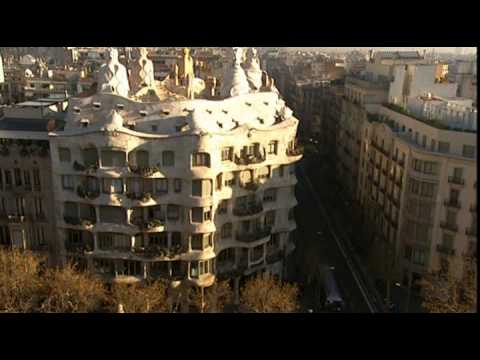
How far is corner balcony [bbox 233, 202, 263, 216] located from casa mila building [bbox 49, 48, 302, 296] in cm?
8

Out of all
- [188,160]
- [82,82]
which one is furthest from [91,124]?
[82,82]

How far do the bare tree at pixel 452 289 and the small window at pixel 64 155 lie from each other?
89.5 feet

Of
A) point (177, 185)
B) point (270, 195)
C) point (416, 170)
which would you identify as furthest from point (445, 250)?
point (177, 185)

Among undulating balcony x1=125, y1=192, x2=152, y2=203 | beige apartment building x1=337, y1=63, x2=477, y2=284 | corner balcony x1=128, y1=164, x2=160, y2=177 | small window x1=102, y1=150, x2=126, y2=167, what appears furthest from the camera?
beige apartment building x1=337, y1=63, x2=477, y2=284

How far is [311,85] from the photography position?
95.6 meters

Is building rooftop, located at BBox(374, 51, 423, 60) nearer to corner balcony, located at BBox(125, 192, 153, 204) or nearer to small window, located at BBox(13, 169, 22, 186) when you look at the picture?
corner balcony, located at BBox(125, 192, 153, 204)

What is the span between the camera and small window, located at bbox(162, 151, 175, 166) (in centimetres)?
3728

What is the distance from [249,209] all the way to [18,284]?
17591 millimetres

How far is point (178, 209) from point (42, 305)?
38.6 ft

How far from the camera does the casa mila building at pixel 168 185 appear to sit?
122 feet

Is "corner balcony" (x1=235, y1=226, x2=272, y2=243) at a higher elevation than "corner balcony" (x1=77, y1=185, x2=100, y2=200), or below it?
below

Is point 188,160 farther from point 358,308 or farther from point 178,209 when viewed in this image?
point 358,308

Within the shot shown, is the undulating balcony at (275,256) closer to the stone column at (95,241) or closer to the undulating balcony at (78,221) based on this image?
the stone column at (95,241)

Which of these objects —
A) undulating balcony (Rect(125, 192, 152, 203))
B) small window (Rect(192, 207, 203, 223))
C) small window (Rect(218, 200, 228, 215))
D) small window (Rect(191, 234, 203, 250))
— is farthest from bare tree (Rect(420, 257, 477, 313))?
undulating balcony (Rect(125, 192, 152, 203))
